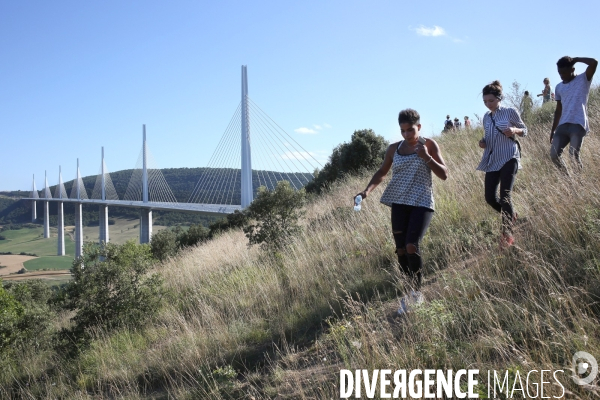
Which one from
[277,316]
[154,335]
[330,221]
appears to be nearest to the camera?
[277,316]

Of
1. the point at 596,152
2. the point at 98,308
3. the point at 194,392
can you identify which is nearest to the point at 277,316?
the point at 194,392

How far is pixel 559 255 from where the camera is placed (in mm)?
3107

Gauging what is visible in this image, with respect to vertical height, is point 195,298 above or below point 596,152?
below

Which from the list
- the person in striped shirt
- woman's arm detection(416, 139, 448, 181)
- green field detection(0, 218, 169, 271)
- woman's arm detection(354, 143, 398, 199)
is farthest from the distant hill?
woman's arm detection(416, 139, 448, 181)

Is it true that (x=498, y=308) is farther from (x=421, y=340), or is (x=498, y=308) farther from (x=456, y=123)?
(x=456, y=123)

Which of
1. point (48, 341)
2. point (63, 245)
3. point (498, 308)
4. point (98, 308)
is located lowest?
point (63, 245)

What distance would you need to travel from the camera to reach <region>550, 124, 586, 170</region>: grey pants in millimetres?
4352

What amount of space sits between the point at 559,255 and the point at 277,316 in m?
2.35

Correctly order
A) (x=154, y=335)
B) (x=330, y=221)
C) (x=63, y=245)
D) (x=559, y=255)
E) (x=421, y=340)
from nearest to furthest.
→ (x=421, y=340), (x=559, y=255), (x=154, y=335), (x=330, y=221), (x=63, y=245)

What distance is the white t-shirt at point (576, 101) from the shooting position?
4371 millimetres

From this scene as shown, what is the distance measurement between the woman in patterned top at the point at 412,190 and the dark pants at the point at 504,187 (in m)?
0.76

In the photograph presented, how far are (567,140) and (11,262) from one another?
55.6 m

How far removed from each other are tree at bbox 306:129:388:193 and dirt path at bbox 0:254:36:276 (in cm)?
3647

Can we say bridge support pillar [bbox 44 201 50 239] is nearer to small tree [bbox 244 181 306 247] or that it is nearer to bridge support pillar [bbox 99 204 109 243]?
bridge support pillar [bbox 99 204 109 243]
